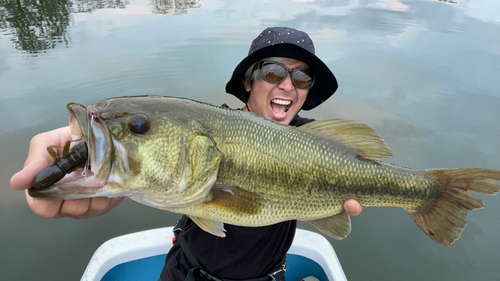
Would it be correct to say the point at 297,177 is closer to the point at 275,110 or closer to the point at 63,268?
the point at 275,110

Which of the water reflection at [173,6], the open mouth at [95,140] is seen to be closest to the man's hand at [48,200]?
the open mouth at [95,140]

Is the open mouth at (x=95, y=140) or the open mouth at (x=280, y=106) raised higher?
the open mouth at (x=95, y=140)

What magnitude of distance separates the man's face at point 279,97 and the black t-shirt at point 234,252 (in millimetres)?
999

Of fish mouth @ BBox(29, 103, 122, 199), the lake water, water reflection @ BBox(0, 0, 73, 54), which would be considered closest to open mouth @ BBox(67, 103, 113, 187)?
fish mouth @ BBox(29, 103, 122, 199)

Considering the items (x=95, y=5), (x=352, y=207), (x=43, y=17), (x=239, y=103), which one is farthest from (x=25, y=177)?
(x=95, y=5)

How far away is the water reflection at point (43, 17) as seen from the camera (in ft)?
33.9

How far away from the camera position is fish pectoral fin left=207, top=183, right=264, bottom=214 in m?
1.33

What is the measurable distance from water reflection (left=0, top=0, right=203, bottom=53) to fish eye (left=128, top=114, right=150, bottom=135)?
11.4 metres

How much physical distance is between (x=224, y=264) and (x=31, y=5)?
66.6 ft

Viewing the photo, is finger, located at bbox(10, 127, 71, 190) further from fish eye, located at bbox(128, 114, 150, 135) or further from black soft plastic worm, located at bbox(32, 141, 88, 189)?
fish eye, located at bbox(128, 114, 150, 135)

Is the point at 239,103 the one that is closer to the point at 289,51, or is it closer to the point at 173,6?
the point at 289,51

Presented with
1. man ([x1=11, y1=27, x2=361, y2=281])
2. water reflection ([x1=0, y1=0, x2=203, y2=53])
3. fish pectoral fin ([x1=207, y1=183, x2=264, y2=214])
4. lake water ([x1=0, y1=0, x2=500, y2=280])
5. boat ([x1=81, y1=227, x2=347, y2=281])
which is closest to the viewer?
man ([x1=11, y1=27, x2=361, y2=281])

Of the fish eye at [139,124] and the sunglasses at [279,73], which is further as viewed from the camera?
the sunglasses at [279,73]

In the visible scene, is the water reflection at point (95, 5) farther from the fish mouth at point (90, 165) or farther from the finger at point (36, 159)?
the fish mouth at point (90, 165)
